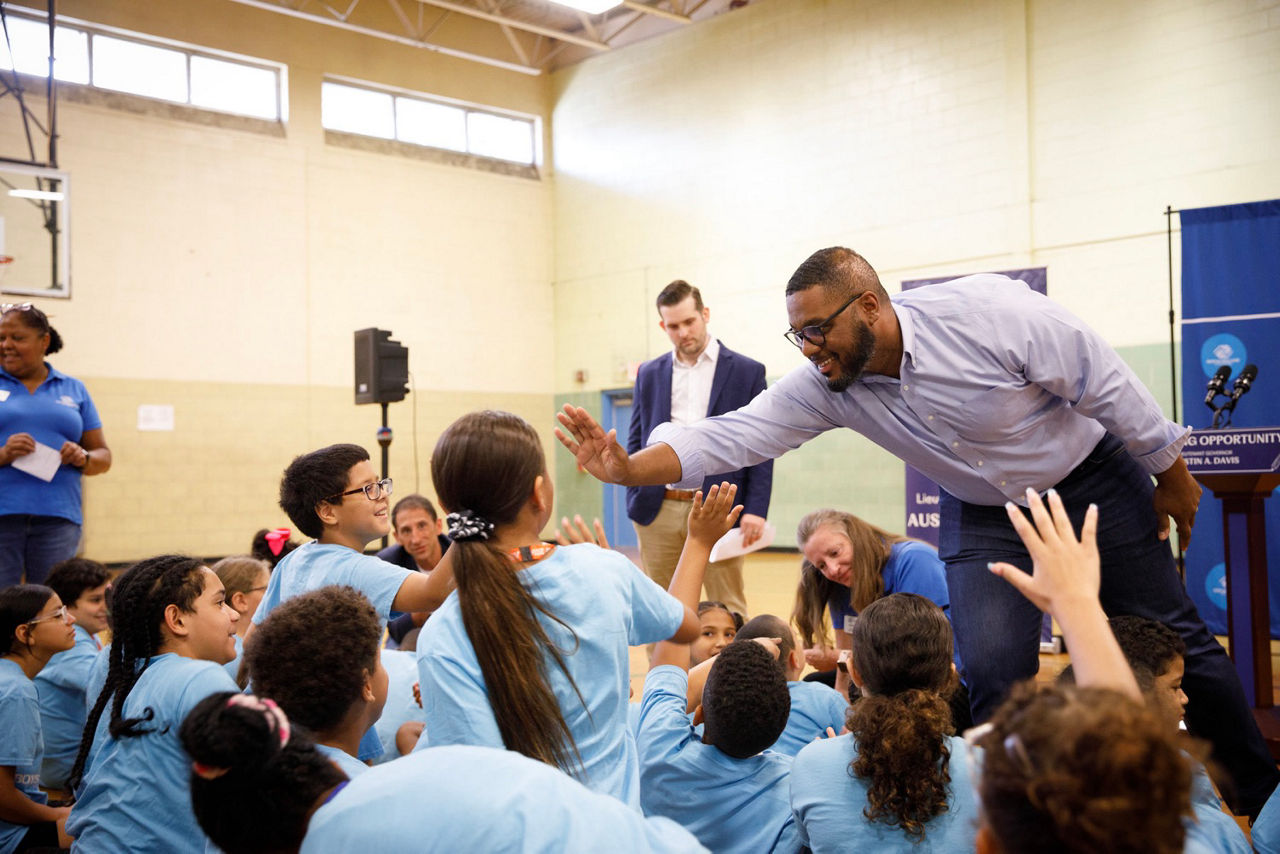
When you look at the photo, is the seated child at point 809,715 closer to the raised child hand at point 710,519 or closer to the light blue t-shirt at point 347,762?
the raised child hand at point 710,519

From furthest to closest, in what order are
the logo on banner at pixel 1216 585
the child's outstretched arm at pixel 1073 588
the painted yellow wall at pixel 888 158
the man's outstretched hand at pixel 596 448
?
the painted yellow wall at pixel 888 158 < the logo on banner at pixel 1216 585 < the man's outstretched hand at pixel 596 448 < the child's outstretched arm at pixel 1073 588

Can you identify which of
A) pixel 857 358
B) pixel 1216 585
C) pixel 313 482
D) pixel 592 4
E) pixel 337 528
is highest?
pixel 592 4

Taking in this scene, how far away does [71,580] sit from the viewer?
11.2ft

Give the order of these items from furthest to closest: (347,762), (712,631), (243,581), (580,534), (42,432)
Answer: (42,432) < (243,581) < (712,631) < (580,534) < (347,762)

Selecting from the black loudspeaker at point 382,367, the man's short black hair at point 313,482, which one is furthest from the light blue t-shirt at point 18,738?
the black loudspeaker at point 382,367

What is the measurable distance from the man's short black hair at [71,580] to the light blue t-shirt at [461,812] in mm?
2982

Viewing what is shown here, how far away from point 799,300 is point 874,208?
713 centimetres

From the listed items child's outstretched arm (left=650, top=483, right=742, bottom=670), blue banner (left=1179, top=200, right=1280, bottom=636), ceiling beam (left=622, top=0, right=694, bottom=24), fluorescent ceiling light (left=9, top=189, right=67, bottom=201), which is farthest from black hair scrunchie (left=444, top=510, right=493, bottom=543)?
ceiling beam (left=622, top=0, right=694, bottom=24)

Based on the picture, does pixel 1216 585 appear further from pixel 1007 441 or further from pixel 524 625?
pixel 524 625

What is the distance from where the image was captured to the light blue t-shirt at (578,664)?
1.42 meters

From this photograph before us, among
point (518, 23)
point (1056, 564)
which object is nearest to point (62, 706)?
point (1056, 564)

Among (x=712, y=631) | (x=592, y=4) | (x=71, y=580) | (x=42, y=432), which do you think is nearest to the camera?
(x=712, y=631)

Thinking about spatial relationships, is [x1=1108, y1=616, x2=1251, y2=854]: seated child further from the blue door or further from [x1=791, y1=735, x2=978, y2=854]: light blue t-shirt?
the blue door

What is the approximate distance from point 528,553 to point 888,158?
8.11m
